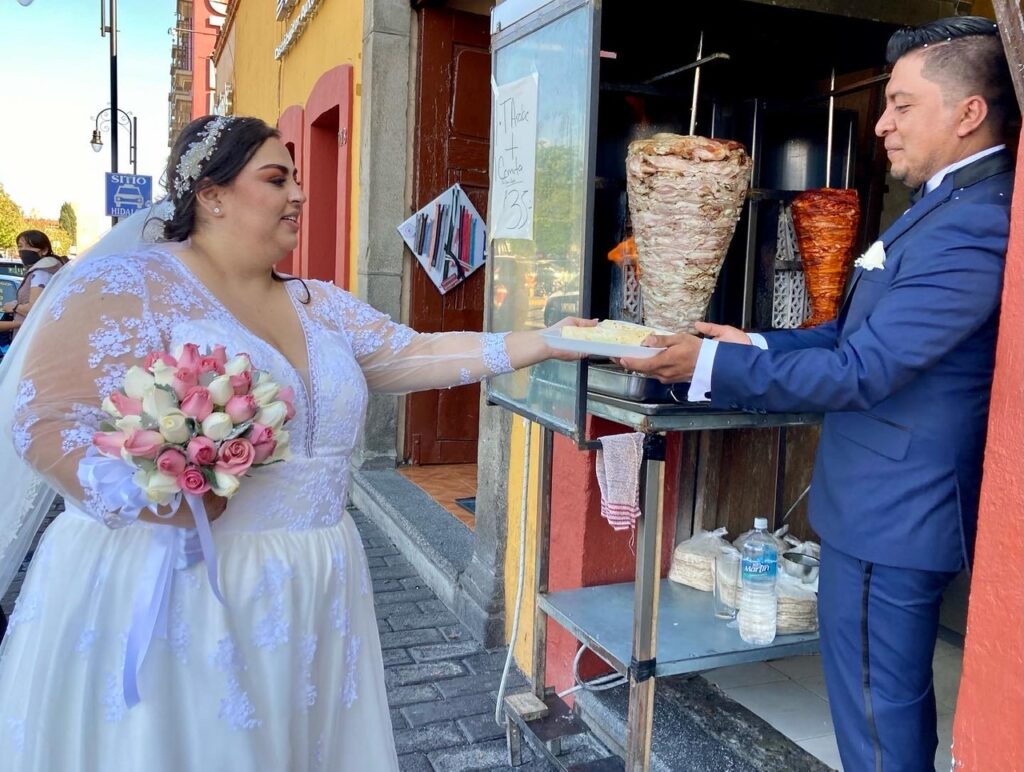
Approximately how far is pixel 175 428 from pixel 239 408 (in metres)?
0.12

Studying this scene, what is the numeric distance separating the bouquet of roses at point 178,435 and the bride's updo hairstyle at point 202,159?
1.66 feet

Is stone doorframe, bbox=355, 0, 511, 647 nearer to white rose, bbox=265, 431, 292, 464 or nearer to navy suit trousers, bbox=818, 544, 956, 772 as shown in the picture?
white rose, bbox=265, 431, 292, 464

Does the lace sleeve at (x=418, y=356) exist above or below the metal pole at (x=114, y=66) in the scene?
below

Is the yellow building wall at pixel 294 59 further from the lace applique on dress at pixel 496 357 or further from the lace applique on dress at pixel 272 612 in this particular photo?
the lace applique on dress at pixel 272 612

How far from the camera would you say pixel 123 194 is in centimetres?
1359

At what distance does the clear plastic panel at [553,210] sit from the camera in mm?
2322

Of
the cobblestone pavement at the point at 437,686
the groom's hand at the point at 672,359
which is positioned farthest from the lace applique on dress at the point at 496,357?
the cobblestone pavement at the point at 437,686

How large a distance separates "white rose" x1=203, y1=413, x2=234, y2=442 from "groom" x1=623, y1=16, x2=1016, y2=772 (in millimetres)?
977

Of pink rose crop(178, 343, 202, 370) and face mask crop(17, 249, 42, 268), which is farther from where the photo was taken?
face mask crop(17, 249, 42, 268)

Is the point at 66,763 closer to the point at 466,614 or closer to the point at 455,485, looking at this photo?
the point at 466,614

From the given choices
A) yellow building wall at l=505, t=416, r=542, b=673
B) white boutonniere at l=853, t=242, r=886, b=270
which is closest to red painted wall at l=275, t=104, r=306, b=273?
yellow building wall at l=505, t=416, r=542, b=673

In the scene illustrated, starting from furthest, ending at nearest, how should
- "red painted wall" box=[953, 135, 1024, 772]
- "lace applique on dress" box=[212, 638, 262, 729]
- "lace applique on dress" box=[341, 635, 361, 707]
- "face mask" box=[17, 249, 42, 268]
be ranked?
"face mask" box=[17, 249, 42, 268] < "lace applique on dress" box=[341, 635, 361, 707] < "lace applique on dress" box=[212, 638, 262, 729] < "red painted wall" box=[953, 135, 1024, 772]

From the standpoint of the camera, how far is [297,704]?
1.95 meters

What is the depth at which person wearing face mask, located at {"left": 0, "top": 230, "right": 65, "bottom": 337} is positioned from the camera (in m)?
7.20
